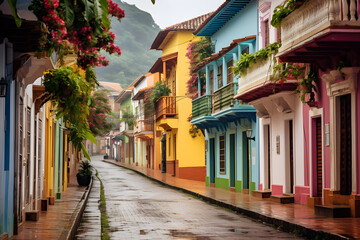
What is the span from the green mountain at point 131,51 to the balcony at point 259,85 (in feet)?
324

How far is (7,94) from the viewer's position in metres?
9.36

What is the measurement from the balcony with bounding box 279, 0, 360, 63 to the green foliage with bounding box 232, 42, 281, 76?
2.08m

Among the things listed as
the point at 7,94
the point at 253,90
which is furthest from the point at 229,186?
the point at 7,94

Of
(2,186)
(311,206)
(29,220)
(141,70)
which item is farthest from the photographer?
(141,70)

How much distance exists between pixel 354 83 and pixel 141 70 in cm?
12039

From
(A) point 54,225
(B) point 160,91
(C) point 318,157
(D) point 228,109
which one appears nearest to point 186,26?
(B) point 160,91

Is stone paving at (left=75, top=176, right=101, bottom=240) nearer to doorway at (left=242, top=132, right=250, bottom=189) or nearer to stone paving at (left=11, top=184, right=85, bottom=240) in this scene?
stone paving at (left=11, top=184, right=85, bottom=240)

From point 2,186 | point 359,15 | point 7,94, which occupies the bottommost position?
point 2,186

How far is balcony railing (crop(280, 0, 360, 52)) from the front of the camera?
12.4 meters

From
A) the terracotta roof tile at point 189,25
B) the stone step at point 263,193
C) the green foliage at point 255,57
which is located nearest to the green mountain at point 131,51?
the terracotta roof tile at point 189,25

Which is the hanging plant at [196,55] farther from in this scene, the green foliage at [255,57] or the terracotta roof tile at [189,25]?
the green foliage at [255,57]

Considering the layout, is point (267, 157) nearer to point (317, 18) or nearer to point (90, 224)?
point (317, 18)

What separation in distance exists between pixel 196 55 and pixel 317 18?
63.6 feet

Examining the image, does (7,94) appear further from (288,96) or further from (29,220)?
(288,96)
